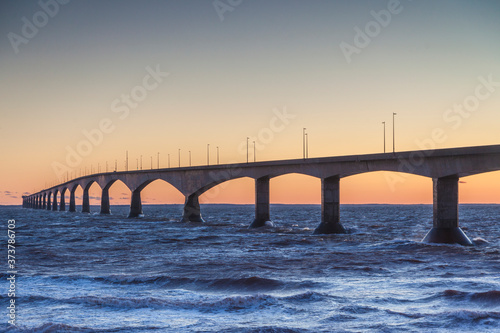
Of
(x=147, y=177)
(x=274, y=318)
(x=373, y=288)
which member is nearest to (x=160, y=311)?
(x=274, y=318)

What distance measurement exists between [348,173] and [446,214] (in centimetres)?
1182

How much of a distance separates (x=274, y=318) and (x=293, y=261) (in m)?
13.9

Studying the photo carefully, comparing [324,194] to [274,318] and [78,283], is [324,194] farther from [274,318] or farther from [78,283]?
[274,318]

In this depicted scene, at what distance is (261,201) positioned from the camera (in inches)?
2468

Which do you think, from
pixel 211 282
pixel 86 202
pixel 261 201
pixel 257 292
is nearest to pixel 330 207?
pixel 261 201

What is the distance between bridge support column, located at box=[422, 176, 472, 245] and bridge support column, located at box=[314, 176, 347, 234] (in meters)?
12.2

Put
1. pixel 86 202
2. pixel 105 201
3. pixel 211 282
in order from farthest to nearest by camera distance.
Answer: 1. pixel 86 202
2. pixel 105 201
3. pixel 211 282

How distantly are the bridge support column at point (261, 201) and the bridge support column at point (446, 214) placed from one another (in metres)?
24.7

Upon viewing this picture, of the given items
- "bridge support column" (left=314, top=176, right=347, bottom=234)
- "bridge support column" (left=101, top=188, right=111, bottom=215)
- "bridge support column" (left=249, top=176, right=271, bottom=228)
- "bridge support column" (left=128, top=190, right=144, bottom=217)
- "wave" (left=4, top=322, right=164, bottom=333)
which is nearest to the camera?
"wave" (left=4, top=322, right=164, bottom=333)

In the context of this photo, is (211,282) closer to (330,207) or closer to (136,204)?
(330,207)

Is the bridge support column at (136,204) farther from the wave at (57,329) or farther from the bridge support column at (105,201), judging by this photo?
the wave at (57,329)

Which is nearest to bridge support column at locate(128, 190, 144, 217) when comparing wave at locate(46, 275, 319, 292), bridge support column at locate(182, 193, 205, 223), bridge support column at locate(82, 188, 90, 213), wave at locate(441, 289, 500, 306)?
bridge support column at locate(182, 193, 205, 223)

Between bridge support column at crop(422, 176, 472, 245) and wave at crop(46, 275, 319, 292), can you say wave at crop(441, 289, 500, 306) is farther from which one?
bridge support column at crop(422, 176, 472, 245)

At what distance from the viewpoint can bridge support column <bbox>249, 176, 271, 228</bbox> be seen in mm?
62500
